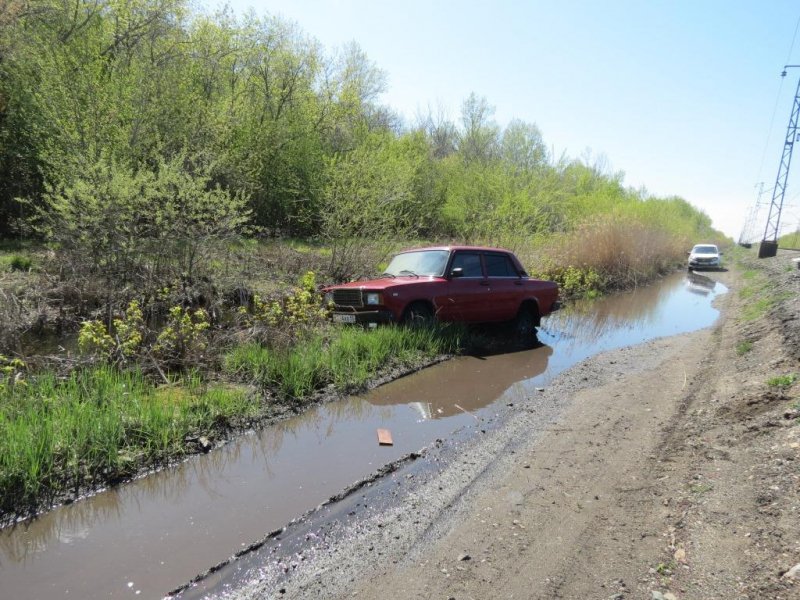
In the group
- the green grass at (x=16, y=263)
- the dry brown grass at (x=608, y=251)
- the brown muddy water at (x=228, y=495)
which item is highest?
the dry brown grass at (x=608, y=251)

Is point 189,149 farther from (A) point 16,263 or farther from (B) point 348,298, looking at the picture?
(B) point 348,298

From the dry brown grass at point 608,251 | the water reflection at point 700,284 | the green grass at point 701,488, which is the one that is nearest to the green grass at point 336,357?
the green grass at point 701,488

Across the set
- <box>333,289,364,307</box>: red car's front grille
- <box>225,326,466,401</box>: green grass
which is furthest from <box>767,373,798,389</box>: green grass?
<box>333,289,364,307</box>: red car's front grille

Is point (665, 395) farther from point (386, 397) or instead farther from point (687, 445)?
point (386, 397)

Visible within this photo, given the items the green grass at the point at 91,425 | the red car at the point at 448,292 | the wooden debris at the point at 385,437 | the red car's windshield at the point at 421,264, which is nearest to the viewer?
the green grass at the point at 91,425

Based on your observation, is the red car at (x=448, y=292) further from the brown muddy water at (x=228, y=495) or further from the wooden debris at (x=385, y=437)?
the wooden debris at (x=385, y=437)

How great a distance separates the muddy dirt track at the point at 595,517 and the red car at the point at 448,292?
118 inches

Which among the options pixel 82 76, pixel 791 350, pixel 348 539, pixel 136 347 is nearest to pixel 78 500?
pixel 348 539

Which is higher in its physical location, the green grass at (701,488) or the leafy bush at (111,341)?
the leafy bush at (111,341)

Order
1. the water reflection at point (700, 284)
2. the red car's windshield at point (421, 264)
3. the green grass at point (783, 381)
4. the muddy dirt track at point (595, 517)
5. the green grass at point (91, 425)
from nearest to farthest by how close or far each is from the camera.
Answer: the muddy dirt track at point (595, 517) < the green grass at point (91, 425) < the green grass at point (783, 381) < the red car's windshield at point (421, 264) < the water reflection at point (700, 284)

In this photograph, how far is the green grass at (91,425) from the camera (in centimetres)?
370

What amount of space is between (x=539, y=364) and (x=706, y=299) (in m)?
13.6

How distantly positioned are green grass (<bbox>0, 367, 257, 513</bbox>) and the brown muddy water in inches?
9.4

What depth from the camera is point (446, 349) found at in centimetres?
853
